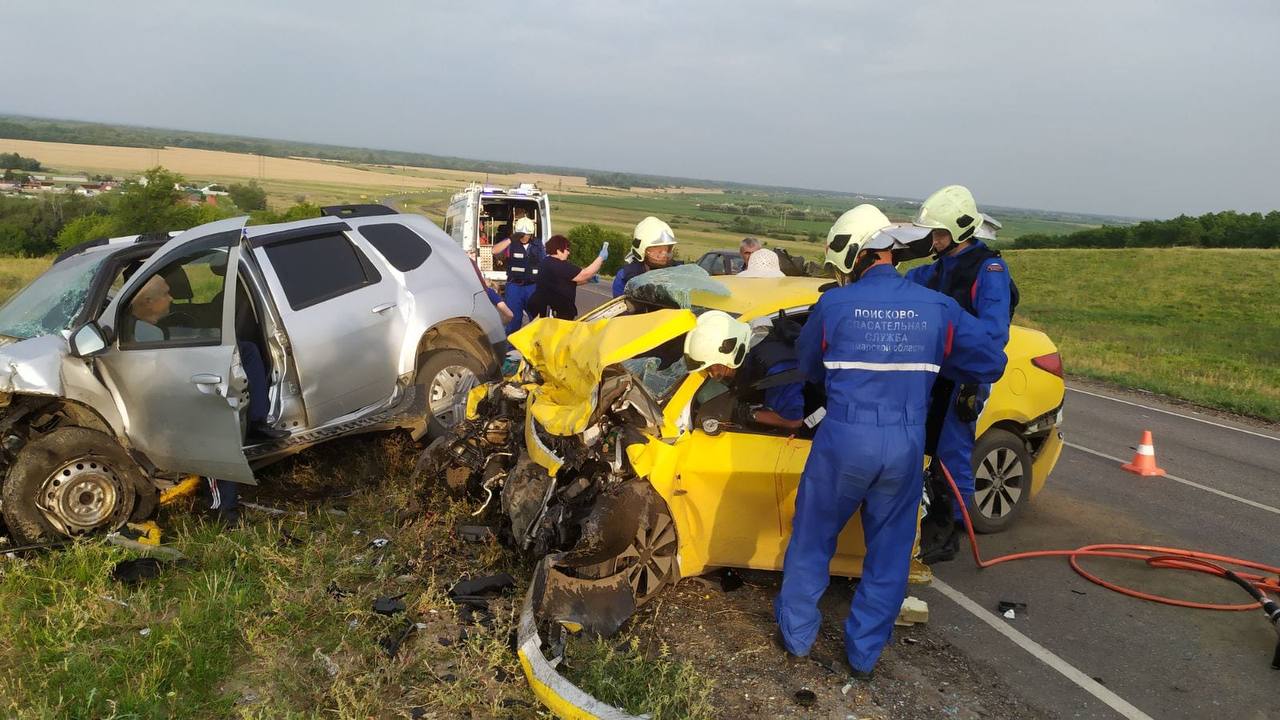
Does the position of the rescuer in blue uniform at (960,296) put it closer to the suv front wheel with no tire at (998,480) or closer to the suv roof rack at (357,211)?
the suv front wheel with no tire at (998,480)

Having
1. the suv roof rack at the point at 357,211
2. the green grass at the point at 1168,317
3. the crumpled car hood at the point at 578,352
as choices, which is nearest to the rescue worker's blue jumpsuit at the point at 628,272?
the suv roof rack at the point at 357,211

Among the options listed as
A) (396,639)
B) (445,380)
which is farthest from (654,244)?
(396,639)

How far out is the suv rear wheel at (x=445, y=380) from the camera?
6289 millimetres

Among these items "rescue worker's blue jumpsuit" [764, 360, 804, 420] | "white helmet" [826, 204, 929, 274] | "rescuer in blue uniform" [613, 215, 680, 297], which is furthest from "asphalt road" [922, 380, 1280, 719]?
"rescuer in blue uniform" [613, 215, 680, 297]

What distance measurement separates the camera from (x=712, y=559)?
412 centimetres

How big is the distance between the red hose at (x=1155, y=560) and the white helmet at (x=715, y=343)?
1605mm

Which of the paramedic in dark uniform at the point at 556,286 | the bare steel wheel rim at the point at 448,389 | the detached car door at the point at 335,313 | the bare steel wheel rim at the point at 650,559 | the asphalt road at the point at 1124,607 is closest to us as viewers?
the asphalt road at the point at 1124,607

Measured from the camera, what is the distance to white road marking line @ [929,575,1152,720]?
12.0ft

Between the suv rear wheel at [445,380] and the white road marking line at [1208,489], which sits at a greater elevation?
the suv rear wheel at [445,380]

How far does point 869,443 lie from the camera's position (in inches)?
137

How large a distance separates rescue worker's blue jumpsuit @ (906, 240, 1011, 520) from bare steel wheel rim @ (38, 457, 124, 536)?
16.5 ft

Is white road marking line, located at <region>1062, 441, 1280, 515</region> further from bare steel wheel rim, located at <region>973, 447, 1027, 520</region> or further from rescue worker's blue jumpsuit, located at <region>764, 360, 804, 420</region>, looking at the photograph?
rescue worker's blue jumpsuit, located at <region>764, 360, 804, 420</region>

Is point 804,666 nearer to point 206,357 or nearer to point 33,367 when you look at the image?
point 206,357

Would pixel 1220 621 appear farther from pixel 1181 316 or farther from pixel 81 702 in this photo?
pixel 1181 316
